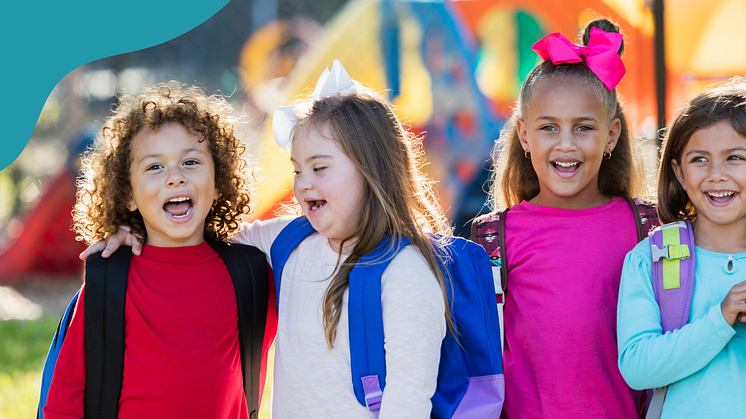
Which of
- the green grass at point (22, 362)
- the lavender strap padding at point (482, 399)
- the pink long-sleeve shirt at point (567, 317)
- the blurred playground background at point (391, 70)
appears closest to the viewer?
the lavender strap padding at point (482, 399)

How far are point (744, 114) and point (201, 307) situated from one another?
67.5 inches

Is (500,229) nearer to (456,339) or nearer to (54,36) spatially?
(456,339)

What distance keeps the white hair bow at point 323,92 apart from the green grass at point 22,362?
2550 mm

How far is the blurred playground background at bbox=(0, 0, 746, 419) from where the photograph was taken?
15.3 ft

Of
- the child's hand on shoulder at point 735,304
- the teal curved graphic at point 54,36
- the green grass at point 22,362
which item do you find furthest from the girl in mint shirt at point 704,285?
the green grass at point 22,362

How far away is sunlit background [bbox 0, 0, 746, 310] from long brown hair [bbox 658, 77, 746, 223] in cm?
288

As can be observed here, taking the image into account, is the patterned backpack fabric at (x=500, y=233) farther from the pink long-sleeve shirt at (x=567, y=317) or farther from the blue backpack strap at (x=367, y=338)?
the blue backpack strap at (x=367, y=338)

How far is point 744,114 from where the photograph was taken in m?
1.75

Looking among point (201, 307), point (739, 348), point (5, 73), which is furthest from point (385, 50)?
point (739, 348)

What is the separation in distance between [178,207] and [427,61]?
3741mm

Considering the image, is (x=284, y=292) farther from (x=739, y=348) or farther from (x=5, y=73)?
(x=5, y=73)

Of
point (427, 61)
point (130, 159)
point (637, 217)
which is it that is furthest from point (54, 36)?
point (427, 61)

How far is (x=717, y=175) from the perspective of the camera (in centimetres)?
173

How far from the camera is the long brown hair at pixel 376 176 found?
1.76 meters
